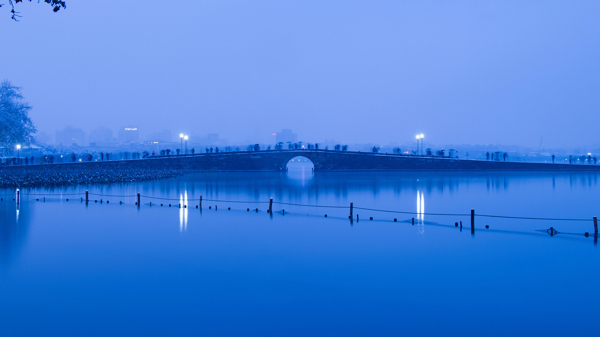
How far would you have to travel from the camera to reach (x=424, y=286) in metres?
8.63

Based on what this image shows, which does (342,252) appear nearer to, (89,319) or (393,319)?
(393,319)

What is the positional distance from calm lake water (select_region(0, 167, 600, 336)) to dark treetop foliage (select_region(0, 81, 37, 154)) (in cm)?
1630

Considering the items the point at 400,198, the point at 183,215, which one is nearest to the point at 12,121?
the point at 183,215

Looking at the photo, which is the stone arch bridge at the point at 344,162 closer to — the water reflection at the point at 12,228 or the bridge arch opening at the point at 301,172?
the bridge arch opening at the point at 301,172

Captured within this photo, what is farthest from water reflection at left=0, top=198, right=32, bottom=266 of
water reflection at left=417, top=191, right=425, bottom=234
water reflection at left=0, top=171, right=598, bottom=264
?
water reflection at left=417, top=191, right=425, bottom=234

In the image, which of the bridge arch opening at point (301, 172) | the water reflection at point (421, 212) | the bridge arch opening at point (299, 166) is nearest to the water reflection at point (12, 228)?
the water reflection at point (421, 212)

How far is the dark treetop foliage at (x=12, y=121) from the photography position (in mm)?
31266

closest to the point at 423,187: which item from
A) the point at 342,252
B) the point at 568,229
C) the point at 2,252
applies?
the point at 568,229

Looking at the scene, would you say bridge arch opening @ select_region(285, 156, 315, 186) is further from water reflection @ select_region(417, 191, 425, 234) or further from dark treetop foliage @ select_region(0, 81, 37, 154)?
dark treetop foliage @ select_region(0, 81, 37, 154)

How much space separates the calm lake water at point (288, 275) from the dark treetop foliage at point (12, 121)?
16.3 m

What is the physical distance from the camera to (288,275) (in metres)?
9.34

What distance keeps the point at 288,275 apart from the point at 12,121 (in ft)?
98.5

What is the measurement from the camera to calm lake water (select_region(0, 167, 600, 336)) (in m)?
6.77

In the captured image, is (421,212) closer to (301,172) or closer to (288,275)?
(288,275)
